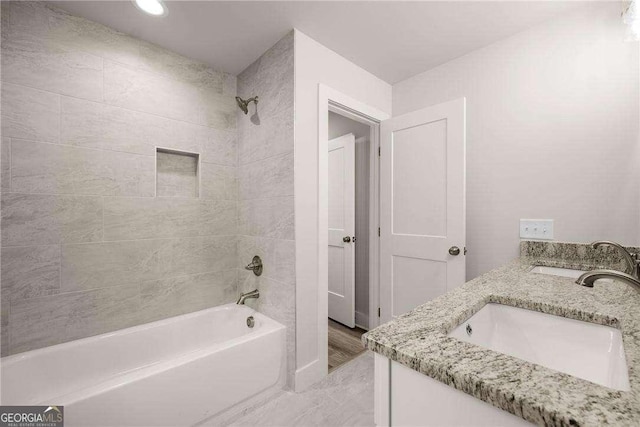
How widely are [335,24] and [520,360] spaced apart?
1979 mm

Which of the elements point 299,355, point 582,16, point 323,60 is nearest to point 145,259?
point 299,355

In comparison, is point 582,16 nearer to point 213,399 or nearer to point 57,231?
point 213,399

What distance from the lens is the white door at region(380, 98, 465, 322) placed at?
1911 millimetres

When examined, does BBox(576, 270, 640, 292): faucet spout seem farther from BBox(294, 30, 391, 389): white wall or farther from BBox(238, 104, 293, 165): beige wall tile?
BBox(238, 104, 293, 165): beige wall tile

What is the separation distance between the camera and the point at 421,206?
2.11 meters

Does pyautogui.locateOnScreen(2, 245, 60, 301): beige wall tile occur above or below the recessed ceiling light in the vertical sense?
below

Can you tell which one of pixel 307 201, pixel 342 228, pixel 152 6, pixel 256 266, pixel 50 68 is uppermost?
pixel 152 6

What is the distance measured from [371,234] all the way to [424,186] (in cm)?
71

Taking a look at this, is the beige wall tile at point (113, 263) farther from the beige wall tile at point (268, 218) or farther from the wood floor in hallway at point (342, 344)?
the wood floor in hallway at point (342, 344)

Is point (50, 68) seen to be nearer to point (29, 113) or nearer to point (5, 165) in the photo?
point (29, 113)

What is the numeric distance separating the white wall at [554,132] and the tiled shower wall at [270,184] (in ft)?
4.56

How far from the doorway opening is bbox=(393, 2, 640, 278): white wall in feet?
3.28

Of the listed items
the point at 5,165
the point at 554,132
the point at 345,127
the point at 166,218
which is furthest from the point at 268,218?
the point at 554,132

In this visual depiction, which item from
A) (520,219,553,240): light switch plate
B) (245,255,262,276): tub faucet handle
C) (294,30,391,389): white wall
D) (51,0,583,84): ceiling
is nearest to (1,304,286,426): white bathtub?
(294,30,391,389): white wall
